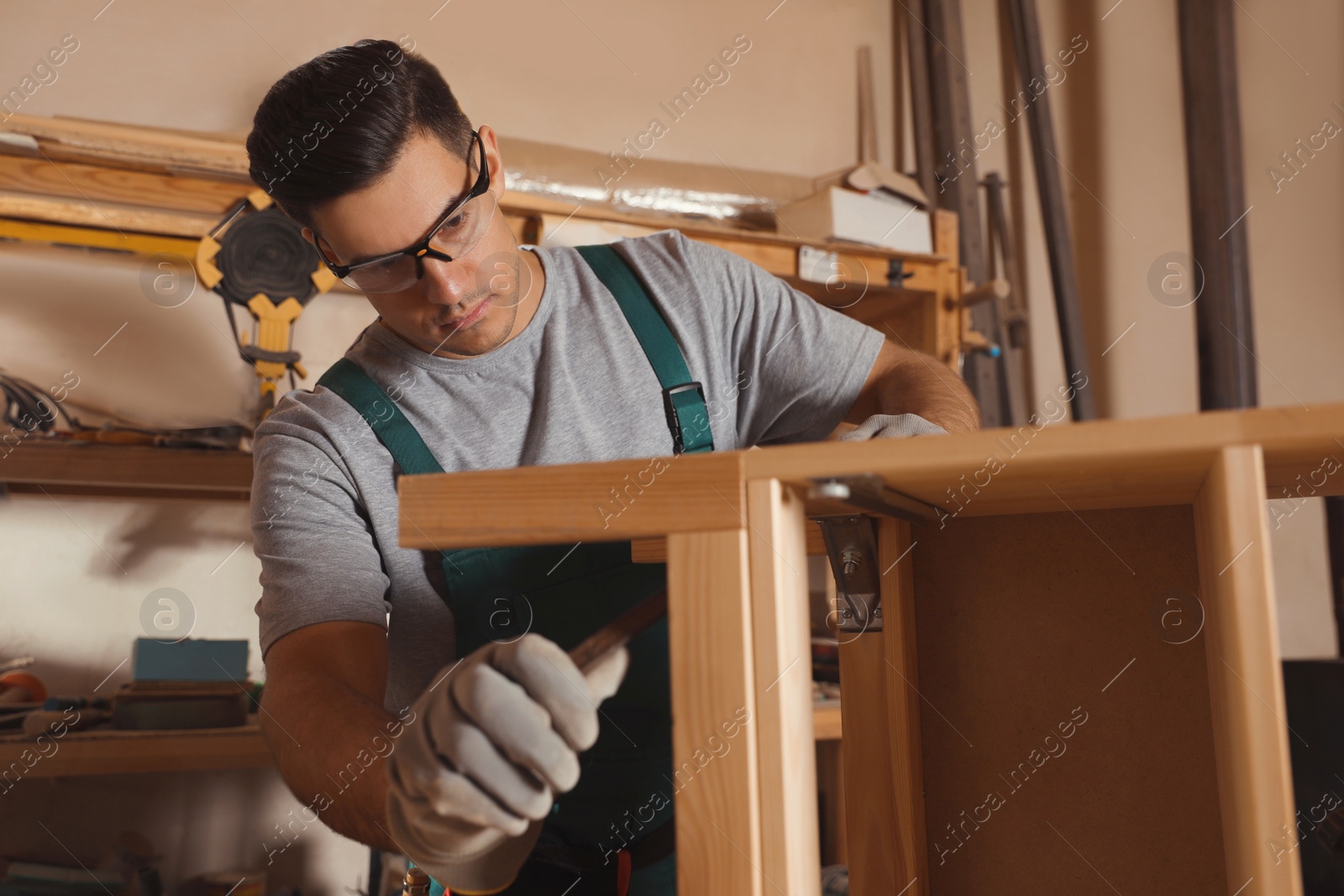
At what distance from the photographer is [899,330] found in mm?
2393

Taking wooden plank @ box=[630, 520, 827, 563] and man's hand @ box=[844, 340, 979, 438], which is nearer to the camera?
wooden plank @ box=[630, 520, 827, 563]

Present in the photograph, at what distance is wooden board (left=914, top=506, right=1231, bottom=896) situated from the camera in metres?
0.70

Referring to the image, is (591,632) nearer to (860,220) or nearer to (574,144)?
(860,220)

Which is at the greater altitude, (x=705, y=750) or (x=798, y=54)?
(x=798, y=54)

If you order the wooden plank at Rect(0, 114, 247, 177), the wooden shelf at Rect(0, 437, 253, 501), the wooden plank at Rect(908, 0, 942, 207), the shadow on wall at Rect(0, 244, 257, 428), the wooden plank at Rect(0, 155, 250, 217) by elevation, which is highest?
the wooden plank at Rect(908, 0, 942, 207)

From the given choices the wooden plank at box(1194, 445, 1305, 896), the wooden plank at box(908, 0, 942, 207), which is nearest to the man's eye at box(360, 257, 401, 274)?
the wooden plank at box(1194, 445, 1305, 896)

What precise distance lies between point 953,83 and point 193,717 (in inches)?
97.4

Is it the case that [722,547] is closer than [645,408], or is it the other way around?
[722,547]

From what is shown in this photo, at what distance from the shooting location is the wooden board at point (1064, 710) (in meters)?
0.70

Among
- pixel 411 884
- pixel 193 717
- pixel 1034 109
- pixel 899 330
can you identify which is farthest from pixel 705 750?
pixel 1034 109

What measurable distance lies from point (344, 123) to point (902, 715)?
0.81 m

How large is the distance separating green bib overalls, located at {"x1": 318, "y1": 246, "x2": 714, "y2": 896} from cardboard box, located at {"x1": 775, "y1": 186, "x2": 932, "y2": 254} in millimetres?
1158

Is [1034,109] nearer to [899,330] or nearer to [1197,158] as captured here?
[1197,158]

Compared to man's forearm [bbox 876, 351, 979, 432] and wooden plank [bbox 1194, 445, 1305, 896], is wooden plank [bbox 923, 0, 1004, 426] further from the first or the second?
wooden plank [bbox 1194, 445, 1305, 896]
